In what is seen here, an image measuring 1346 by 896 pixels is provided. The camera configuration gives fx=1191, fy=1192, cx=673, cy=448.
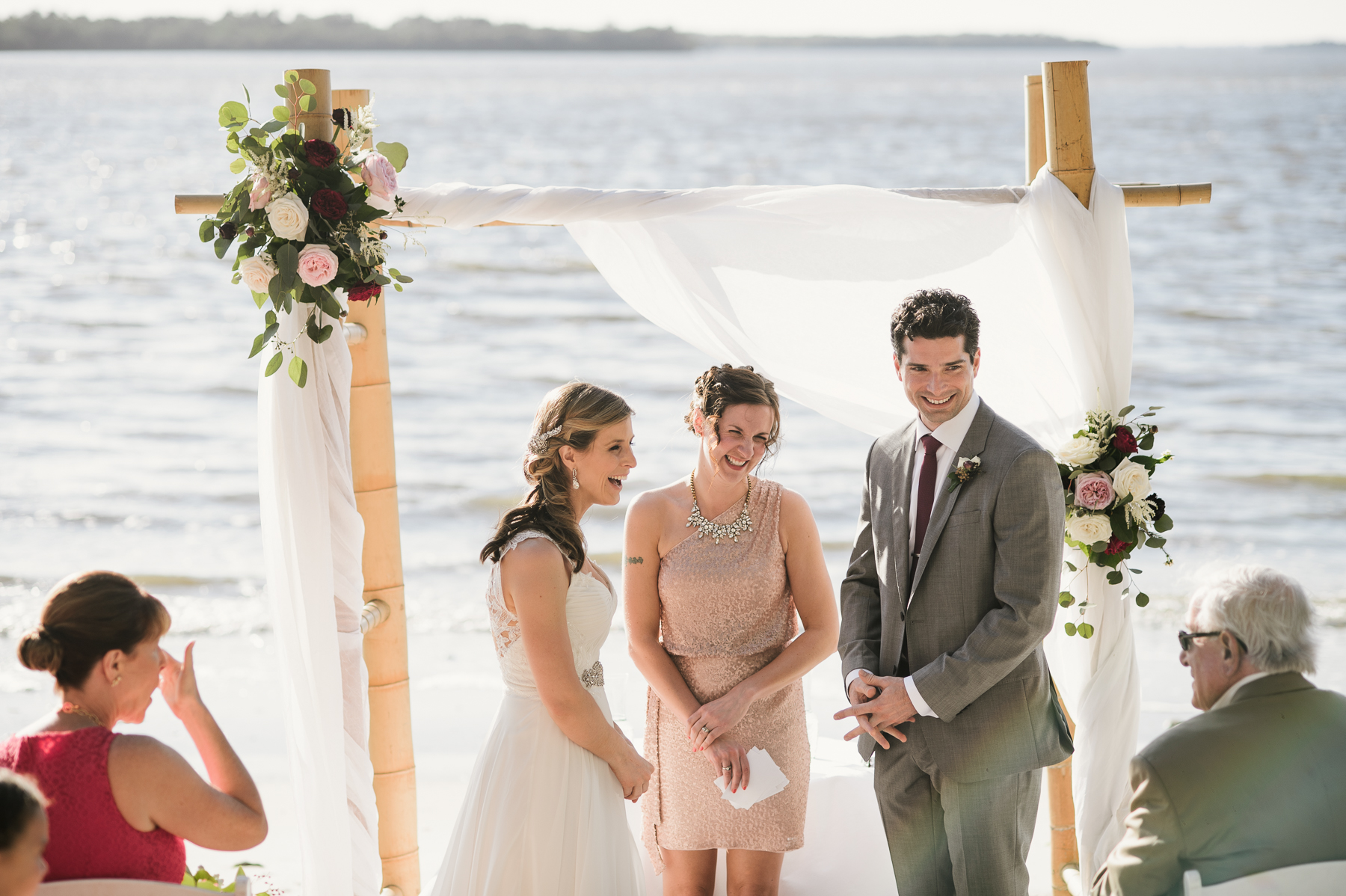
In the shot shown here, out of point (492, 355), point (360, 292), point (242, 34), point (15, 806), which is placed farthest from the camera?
point (242, 34)

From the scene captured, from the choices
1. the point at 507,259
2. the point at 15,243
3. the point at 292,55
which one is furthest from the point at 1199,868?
the point at 292,55

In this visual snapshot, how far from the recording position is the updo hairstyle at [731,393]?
3.04 meters

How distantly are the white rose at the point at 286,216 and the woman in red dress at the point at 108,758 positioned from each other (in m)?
1.13

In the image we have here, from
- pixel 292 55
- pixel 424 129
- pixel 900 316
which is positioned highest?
pixel 292 55

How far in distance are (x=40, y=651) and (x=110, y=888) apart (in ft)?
1.41

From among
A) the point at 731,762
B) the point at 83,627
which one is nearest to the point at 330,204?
the point at 83,627

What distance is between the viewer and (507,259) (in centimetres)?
1747

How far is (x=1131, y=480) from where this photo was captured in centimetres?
327

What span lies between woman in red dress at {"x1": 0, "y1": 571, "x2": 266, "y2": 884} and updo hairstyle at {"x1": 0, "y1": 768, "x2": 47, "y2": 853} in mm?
249

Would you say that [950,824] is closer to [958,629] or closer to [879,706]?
[879,706]

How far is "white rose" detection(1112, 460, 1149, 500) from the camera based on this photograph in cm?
326

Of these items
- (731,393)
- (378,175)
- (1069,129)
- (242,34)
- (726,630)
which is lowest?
(726,630)

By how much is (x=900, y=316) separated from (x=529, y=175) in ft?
69.1

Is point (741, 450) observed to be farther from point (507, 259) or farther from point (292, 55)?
point (292, 55)
